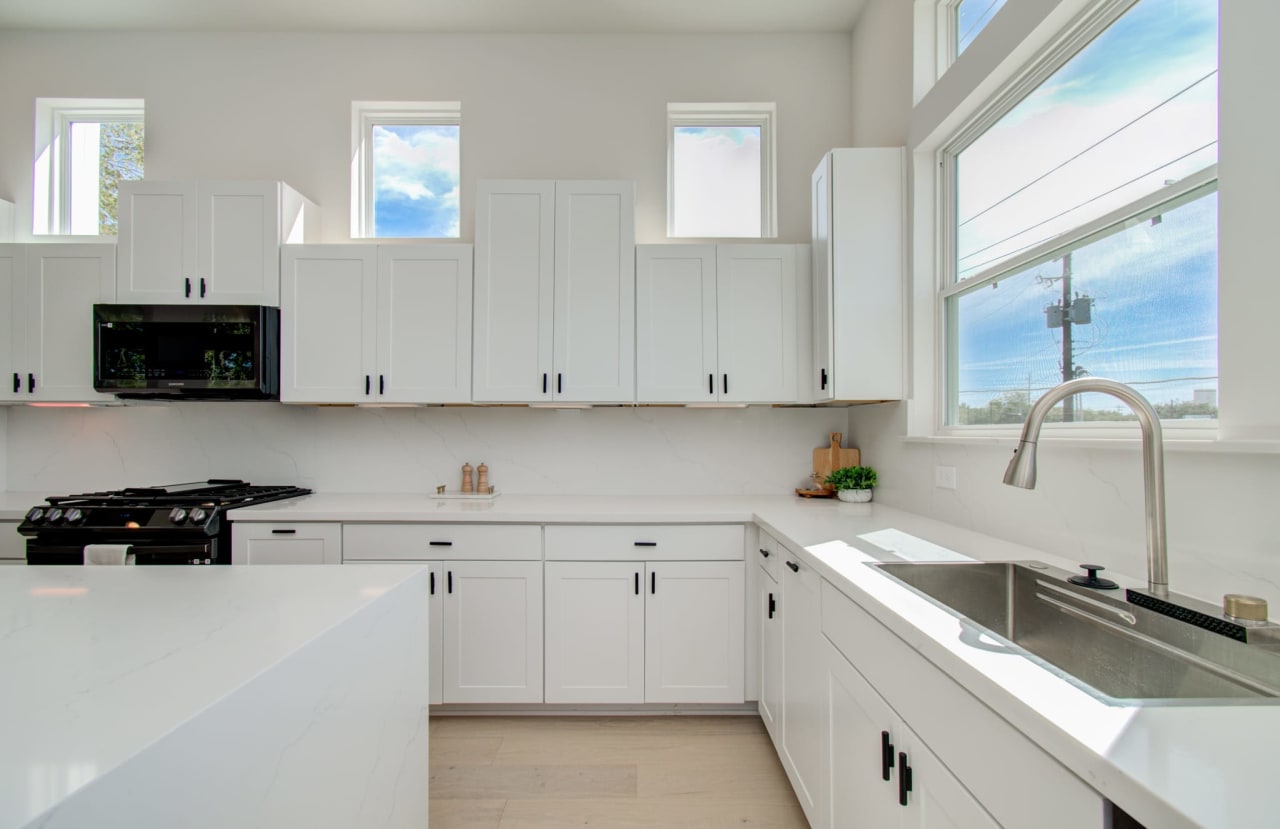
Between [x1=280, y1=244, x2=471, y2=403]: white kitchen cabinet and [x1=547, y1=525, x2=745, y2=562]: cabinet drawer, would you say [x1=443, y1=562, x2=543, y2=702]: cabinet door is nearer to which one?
[x1=547, y1=525, x2=745, y2=562]: cabinet drawer

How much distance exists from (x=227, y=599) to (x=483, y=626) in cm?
139

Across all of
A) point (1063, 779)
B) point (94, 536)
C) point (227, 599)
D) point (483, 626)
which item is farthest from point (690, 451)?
point (94, 536)

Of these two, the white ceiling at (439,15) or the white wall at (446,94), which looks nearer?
the white ceiling at (439,15)

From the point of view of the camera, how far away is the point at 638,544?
97.0 inches

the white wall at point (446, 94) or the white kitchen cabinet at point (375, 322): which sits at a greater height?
the white wall at point (446, 94)

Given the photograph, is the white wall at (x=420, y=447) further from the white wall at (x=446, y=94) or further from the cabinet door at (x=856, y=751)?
the cabinet door at (x=856, y=751)

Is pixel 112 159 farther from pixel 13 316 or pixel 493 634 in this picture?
pixel 493 634

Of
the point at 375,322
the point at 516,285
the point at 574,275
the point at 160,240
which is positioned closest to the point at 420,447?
the point at 375,322

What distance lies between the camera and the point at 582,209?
2715 mm

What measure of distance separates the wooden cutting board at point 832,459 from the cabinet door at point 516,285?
142 centimetres

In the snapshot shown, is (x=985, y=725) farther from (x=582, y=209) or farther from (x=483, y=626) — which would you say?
→ (x=582, y=209)

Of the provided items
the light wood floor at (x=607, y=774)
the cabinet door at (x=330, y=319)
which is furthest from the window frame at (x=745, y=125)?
the light wood floor at (x=607, y=774)

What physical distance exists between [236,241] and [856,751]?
3239 mm

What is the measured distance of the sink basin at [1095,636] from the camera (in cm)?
86
